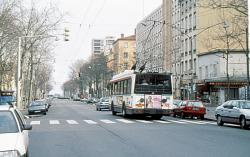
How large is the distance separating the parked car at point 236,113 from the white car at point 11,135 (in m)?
15.7

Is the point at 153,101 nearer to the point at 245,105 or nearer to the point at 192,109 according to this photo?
the point at 192,109

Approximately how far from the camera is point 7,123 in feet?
33.4

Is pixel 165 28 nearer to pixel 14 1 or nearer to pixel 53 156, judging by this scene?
pixel 14 1

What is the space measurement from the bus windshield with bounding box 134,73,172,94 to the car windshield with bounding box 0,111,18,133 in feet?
68.8

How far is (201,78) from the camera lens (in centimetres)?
6794

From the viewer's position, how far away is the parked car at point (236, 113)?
79.4 feet

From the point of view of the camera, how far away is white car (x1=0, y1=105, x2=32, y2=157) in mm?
8578

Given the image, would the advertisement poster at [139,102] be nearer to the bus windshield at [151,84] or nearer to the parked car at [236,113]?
the bus windshield at [151,84]

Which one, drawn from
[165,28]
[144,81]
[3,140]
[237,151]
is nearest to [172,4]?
[165,28]

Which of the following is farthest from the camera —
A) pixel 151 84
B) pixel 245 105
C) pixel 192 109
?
pixel 192 109

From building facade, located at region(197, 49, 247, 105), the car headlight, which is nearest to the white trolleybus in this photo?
the car headlight

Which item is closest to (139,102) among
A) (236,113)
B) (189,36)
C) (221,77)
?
(236,113)

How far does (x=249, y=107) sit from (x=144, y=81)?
28.0ft

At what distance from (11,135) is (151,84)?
73.3ft
